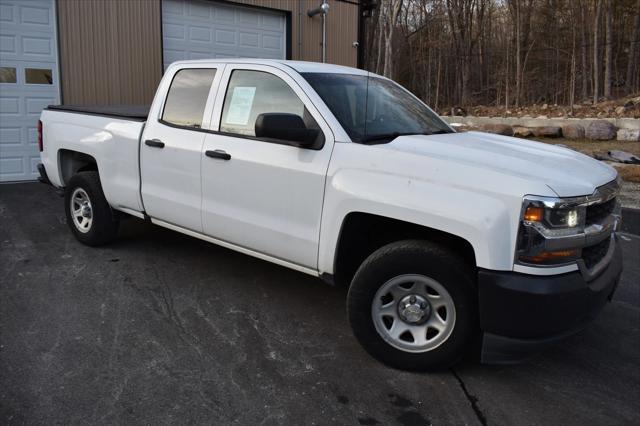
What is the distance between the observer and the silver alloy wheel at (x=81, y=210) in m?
5.98

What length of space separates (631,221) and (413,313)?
224 inches

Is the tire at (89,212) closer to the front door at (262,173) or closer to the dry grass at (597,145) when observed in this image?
the front door at (262,173)

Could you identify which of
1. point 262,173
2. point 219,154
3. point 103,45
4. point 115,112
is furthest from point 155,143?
point 103,45

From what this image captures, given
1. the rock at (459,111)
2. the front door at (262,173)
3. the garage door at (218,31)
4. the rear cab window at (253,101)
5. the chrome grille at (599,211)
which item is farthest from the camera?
the rock at (459,111)

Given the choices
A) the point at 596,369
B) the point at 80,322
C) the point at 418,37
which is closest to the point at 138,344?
the point at 80,322

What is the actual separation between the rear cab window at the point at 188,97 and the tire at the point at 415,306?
82.3 inches

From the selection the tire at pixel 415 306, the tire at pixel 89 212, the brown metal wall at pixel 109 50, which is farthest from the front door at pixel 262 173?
the brown metal wall at pixel 109 50

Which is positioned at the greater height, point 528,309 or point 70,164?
point 70,164

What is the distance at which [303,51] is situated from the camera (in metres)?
12.9

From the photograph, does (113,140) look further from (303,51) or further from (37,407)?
(303,51)

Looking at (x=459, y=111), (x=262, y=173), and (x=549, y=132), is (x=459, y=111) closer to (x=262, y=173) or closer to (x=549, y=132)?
(x=549, y=132)

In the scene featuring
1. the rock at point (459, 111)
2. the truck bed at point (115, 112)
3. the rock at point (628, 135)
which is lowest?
the rock at point (628, 135)

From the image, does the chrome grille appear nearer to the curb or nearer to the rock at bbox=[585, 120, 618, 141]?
the curb

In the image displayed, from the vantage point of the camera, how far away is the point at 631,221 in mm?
7832
